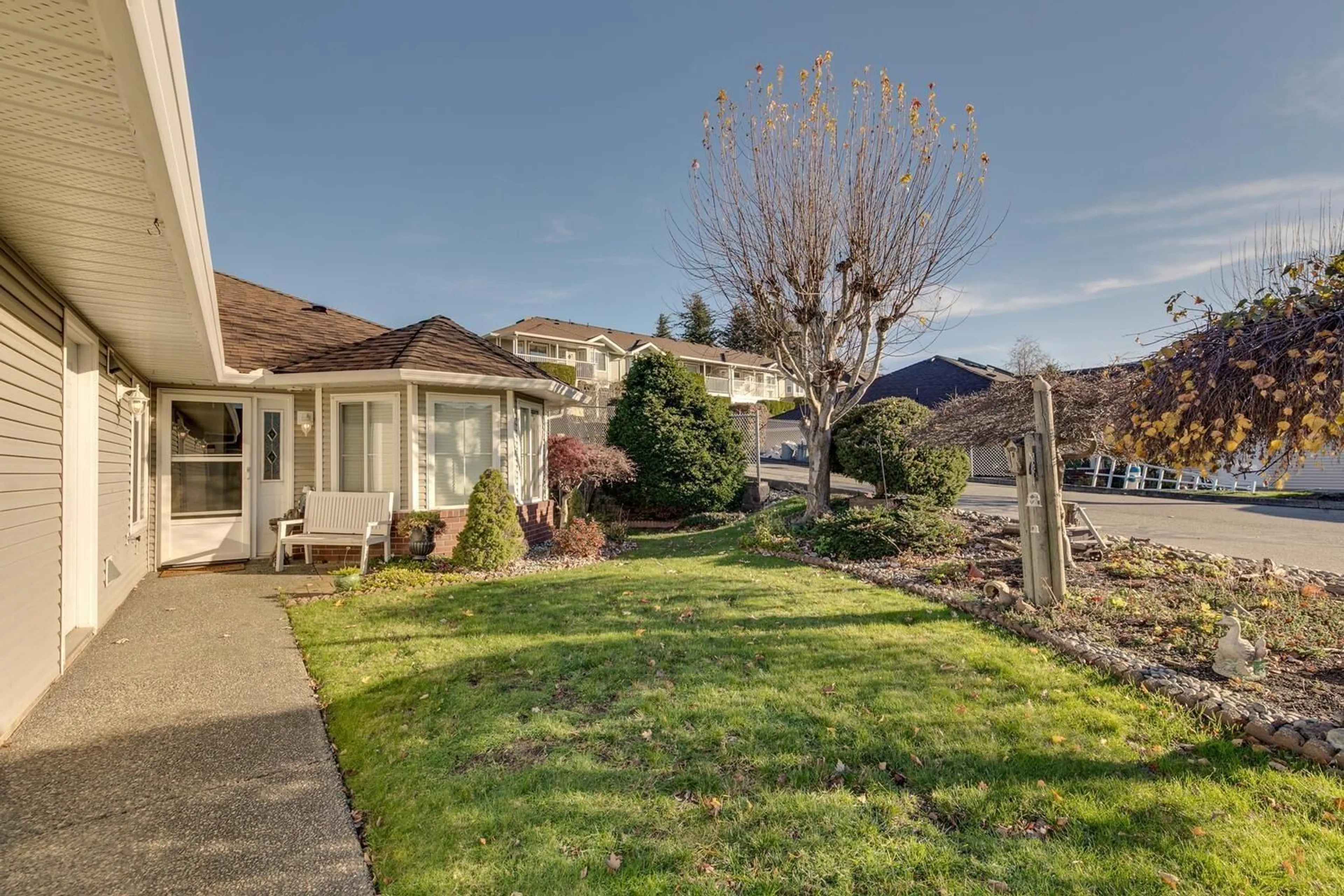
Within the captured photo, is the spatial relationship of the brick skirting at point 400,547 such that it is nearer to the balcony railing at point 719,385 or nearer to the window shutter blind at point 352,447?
the window shutter blind at point 352,447

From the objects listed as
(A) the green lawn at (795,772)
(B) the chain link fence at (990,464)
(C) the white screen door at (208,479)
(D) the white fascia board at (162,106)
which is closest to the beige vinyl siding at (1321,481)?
(B) the chain link fence at (990,464)

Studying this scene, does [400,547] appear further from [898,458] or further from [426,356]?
[898,458]

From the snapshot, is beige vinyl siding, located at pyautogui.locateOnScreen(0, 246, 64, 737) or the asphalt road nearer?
beige vinyl siding, located at pyautogui.locateOnScreen(0, 246, 64, 737)

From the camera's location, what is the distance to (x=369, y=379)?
25.9 feet

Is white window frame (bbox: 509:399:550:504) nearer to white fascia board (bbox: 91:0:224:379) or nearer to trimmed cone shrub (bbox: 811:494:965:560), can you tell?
trimmed cone shrub (bbox: 811:494:965:560)

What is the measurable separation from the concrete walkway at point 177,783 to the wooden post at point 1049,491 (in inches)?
209

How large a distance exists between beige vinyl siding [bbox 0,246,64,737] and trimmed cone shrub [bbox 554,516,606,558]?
17.6 ft

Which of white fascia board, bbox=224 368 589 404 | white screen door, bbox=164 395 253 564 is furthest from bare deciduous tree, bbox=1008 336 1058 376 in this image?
white screen door, bbox=164 395 253 564

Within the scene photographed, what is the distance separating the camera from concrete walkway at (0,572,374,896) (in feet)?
7.26

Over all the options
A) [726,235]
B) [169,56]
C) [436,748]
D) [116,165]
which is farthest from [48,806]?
[726,235]

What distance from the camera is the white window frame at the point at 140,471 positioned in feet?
22.9

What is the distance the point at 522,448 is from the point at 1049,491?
24.9 feet

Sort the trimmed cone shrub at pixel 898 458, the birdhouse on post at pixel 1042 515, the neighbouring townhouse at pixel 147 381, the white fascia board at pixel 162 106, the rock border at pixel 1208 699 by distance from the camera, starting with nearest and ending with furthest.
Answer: the white fascia board at pixel 162 106 → the neighbouring townhouse at pixel 147 381 → the rock border at pixel 1208 699 → the birdhouse on post at pixel 1042 515 → the trimmed cone shrub at pixel 898 458

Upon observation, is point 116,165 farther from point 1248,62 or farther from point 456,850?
point 1248,62
